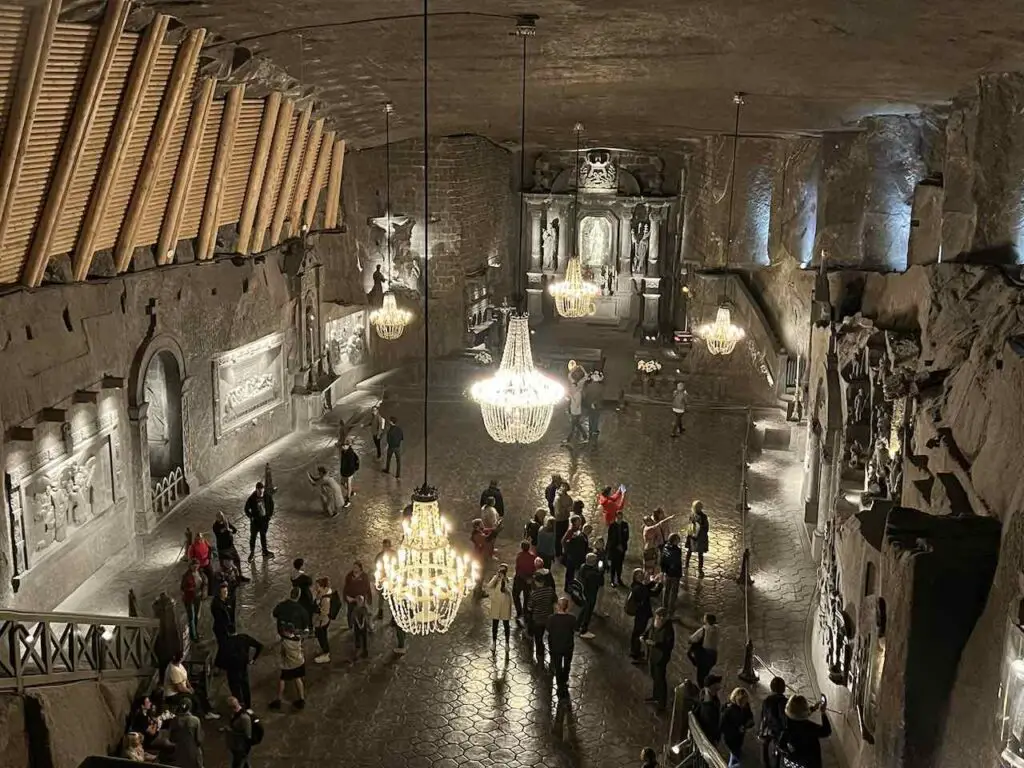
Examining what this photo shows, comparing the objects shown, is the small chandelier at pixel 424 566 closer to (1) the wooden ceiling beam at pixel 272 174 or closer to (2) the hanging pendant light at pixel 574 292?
(1) the wooden ceiling beam at pixel 272 174

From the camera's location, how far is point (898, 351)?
1053 cm

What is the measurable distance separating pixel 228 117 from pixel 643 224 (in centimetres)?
1569

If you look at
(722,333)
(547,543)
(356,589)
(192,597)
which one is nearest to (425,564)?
(356,589)

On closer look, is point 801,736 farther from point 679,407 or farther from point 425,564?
point 679,407

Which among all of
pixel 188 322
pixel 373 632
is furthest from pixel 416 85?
pixel 373 632

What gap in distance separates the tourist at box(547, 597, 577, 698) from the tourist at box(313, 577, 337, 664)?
2.32 meters

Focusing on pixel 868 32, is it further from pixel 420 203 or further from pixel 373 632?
pixel 420 203

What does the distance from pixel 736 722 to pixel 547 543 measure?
3.73 m

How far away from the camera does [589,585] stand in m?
10.2

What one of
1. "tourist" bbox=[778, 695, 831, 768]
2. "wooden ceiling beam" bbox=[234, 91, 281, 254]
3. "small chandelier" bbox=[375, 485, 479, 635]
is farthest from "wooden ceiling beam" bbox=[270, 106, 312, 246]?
"tourist" bbox=[778, 695, 831, 768]

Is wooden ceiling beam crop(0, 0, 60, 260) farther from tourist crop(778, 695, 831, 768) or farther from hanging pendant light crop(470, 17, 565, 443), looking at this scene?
tourist crop(778, 695, 831, 768)

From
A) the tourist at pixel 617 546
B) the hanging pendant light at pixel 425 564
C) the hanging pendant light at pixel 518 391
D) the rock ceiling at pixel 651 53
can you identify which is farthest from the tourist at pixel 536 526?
the rock ceiling at pixel 651 53

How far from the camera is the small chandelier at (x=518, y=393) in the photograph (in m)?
9.10

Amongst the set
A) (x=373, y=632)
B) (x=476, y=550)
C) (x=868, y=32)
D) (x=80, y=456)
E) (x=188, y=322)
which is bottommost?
(x=373, y=632)
